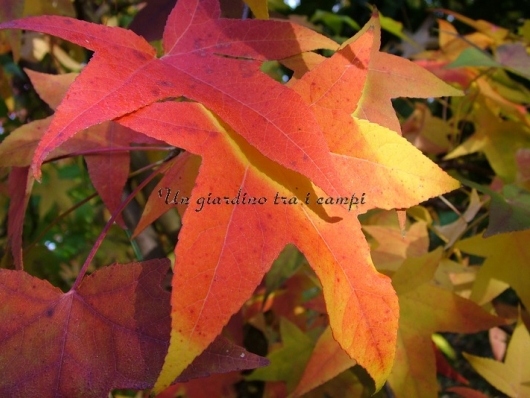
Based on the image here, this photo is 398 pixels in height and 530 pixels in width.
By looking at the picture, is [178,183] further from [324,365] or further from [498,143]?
[498,143]

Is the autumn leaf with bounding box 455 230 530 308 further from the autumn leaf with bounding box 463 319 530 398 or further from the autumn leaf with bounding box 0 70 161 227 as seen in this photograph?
the autumn leaf with bounding box 0 70 161 227

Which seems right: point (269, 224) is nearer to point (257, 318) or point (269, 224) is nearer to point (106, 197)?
point (106, 197)

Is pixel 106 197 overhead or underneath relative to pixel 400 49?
overhead

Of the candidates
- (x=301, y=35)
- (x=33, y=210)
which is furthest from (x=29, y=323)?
(x=33, y=210)

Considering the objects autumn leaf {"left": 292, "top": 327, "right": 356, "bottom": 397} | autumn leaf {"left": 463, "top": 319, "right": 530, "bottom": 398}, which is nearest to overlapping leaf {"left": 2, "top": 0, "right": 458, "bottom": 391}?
autumn leaf {"left": 292, "top": 327, "right": 356, "bottom": 397}

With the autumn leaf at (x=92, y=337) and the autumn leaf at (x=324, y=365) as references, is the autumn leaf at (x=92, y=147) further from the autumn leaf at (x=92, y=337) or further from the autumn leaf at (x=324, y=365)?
the autumn leaf at (x=324, y=365)

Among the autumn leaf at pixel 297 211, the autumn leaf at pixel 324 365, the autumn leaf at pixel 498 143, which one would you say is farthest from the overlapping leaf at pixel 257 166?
the autumn leaf at pixel 498 143
